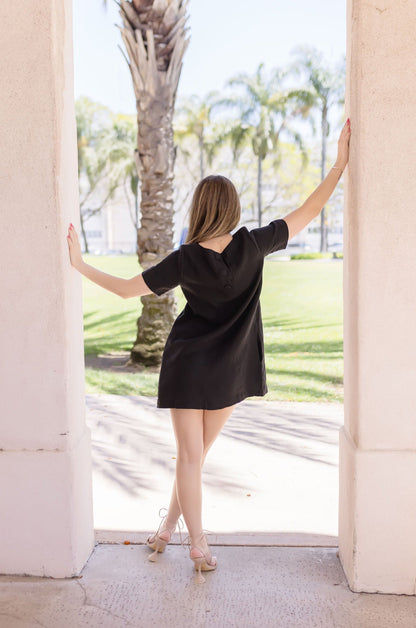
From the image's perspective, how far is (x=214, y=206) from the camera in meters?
2.81

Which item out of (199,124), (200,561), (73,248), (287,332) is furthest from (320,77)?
(200,561)

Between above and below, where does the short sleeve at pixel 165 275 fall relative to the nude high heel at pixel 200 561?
above

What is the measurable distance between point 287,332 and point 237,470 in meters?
9.63

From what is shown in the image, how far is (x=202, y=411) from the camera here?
117 inches

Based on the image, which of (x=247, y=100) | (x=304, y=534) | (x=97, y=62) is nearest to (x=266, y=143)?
(x=247, y=100)

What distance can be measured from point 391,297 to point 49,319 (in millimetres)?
1577

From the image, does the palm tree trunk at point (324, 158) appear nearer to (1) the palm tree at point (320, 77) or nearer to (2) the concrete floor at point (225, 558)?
(1) the palm tree at point (320, 77)

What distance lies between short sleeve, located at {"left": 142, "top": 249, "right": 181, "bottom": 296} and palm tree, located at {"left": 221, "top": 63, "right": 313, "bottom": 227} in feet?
93.8

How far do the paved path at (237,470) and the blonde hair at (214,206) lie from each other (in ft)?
6.06

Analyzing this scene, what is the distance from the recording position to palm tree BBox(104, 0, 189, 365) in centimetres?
918

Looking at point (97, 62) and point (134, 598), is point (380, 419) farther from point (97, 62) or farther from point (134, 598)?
point (97, 62)

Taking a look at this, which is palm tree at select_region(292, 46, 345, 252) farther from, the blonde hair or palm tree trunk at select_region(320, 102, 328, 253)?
the blonde hair

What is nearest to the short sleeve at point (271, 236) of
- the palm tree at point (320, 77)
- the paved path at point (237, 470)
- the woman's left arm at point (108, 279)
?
the woman's left arm at point (108, 279)

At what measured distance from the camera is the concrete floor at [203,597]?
266cm
